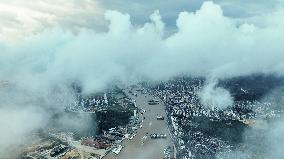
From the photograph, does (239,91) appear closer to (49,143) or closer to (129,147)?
(129,147)

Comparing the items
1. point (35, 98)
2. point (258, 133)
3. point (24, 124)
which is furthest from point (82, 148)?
point (35, 98)

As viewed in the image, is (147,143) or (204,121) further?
(204,121)

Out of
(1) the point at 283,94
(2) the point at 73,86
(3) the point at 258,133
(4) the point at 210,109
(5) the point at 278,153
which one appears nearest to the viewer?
(5) the point at 278,153

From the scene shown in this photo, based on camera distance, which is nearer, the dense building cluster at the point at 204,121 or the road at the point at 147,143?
the road at the point at 147,143

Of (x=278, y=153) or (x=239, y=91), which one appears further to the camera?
(x=239, y=91)

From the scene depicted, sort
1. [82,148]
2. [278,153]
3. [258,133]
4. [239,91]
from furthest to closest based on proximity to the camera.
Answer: [239,91], [258,133], [82,148], [278,153]

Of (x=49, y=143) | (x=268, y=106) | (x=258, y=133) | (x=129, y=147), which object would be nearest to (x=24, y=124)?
(x=49, y=143)

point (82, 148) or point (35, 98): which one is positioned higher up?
point (35, 98)

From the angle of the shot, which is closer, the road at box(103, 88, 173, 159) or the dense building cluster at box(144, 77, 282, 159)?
the road at box(103, 88, 173, 159)

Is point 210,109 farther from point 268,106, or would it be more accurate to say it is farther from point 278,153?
point 278,153

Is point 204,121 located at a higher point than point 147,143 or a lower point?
higher
